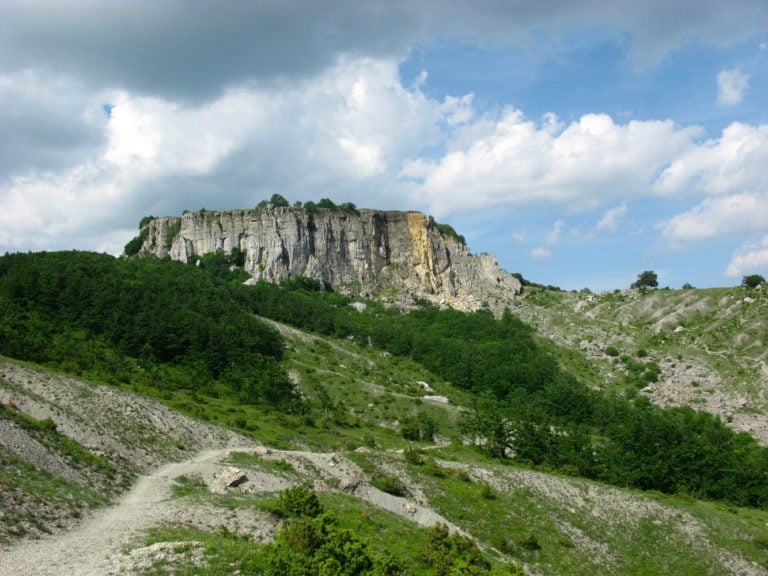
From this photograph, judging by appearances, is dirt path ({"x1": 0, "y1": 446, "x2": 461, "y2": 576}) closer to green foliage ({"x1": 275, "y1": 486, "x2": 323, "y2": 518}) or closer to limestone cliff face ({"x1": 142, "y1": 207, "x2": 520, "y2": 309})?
green foliage ({"x1": 275, "y1": 486, "x2": 323, "y2": 518})

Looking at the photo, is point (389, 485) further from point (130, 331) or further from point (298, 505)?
point (130, 331)

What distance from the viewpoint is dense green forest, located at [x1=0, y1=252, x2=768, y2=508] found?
212 ft

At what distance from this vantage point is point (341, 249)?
188m

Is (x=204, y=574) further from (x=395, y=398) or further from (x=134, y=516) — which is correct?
(x=395, y=398)

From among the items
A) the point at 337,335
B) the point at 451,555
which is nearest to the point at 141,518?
the point at 451,555

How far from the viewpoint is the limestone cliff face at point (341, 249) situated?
17825 centimetres

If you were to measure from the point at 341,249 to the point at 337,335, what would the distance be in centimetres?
5991

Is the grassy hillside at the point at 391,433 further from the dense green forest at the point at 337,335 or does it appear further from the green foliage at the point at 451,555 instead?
the dense green forest at the point at 337,335

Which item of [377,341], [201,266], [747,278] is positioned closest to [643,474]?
[377,341]

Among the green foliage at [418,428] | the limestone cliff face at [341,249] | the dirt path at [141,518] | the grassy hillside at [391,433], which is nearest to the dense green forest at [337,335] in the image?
the grassy hillside at [391,433]

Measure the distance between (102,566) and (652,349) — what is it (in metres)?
136

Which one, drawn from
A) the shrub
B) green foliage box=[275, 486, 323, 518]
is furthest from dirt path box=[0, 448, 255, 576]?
the shrub

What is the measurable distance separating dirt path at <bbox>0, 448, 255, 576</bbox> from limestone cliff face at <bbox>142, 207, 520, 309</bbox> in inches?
5801

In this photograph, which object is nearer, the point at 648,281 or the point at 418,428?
the point at 418,428
